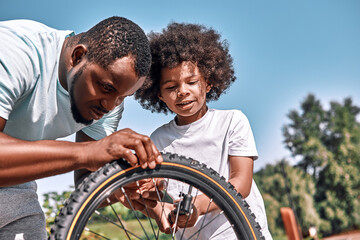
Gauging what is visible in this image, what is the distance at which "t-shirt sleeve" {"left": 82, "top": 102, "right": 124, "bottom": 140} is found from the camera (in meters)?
2.40

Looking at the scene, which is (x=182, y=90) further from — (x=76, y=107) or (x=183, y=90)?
(x=76, y=107)

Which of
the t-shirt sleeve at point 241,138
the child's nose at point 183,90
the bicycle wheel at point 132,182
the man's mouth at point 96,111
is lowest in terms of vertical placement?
the bicycle wheel at point 132,182

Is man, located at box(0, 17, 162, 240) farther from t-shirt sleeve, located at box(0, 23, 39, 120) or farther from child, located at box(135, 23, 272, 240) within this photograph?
child, located at box(135, 23, 272, 240)

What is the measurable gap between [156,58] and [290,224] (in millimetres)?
1346

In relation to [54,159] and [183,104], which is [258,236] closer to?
[54,159]

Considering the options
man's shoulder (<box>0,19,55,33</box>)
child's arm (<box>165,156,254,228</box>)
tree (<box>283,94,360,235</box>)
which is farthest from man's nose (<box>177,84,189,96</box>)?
tree (<box>283,94,360,235</box>)

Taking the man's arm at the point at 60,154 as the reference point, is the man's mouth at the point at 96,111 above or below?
above

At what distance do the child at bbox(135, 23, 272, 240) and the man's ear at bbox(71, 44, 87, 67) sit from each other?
0.67 m

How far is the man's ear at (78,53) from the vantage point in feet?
6.22

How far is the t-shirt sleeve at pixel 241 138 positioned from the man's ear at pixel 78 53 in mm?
941

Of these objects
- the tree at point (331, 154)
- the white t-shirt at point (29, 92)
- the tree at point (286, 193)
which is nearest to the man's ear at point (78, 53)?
the white t-shirt at point (29, 92)

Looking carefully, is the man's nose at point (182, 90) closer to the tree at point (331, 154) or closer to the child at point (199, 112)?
the child at point (199, 112)

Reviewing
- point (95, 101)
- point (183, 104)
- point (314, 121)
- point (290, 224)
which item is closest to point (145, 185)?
point (95, 101)

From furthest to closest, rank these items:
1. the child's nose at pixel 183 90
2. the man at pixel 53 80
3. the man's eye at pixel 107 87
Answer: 1. the child's nose at pixel 183 90
2. the man's eye at pixel 107 87
3. the man at pixel 53 80
